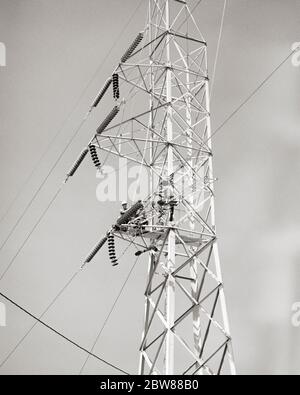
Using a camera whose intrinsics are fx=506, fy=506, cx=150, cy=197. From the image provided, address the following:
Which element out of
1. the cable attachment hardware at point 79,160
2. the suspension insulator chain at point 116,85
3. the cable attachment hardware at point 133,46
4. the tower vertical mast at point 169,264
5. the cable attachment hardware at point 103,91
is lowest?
the tower vertical mast at point 169,264

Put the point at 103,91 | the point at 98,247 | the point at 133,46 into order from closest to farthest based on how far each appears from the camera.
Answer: the point at 98,247 → the point at 133,46 → the point at 103,91

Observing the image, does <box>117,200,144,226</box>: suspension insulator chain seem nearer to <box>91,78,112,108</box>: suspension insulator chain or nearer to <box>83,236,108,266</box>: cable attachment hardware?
<box>83,236,108,266</box>: cable attachment hardware

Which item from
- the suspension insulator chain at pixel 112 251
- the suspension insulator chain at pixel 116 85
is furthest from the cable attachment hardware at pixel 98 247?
the suspension insulator chain at pixel 116 85

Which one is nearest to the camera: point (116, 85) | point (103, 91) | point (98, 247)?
point (98, 247)

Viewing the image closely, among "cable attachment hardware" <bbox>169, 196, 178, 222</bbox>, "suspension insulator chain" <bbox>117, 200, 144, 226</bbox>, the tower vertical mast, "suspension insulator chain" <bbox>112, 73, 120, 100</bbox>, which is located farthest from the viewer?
"suspension insulator chain" <bbox>112, 73, 120, 100</bbox>

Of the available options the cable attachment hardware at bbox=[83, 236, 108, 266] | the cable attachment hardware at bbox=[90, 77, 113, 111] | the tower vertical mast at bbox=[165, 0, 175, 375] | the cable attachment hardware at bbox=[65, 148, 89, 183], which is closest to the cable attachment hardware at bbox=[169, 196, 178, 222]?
the tower vertical mast at bbox=[165, 0, 175, 375]

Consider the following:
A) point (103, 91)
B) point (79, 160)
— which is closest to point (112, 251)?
point (79, 160)

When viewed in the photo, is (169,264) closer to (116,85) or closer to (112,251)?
(112,251)

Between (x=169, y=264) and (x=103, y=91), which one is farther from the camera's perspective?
(x=103, y=91)

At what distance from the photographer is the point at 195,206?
17625mm

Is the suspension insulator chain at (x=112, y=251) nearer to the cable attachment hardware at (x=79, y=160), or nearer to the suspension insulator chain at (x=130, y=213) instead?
the suspension insulator chain at (x=130, y=213)

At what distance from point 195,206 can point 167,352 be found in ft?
18.3

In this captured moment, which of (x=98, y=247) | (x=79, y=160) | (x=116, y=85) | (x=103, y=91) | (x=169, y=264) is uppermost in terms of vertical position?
(x=103, y=91)

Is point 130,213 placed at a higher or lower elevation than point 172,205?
lower
